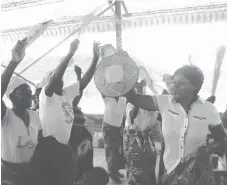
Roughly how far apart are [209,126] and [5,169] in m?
1.35

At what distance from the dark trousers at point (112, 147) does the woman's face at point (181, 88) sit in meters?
1.21

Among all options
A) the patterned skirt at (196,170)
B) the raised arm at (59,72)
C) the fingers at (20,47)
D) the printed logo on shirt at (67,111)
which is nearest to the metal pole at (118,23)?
the raised arm at (59,72)

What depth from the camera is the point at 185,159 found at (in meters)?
1.76

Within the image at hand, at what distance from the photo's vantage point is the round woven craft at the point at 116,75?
6.11 ft

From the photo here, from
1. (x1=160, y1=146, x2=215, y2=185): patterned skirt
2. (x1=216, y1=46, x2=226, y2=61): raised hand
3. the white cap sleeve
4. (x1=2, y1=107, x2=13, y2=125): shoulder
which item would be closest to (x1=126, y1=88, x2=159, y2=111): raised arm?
(x1=160, y1=146, x2=215, y2=185): patterned skirt

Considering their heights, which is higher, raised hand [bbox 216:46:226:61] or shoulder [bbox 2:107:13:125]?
raised hand [bbox 216:46:226:61]

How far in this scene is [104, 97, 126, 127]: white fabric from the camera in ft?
9.30

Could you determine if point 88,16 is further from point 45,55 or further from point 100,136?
point 100,136

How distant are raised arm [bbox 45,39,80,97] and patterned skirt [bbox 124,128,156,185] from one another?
82 cm

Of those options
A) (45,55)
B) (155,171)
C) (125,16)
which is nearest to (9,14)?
(45,55)

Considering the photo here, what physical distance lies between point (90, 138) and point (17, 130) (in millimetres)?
817

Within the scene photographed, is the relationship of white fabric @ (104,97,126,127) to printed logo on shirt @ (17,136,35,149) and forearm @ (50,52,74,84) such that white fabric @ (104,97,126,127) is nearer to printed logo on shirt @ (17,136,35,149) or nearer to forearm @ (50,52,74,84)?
forearm @ (50,52,74,84)

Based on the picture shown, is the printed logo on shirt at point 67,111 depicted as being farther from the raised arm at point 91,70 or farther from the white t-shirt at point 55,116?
the raised arm at point 91,70

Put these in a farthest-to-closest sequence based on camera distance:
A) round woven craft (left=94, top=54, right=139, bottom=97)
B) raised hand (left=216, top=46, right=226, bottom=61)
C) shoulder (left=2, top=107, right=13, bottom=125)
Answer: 1. raised hand (left=216, top=46, right=226, bottom=61)
2. shoulder (left=2, top=107, right=13, bottom=125)
3. round woven craft (left=94, top=54, right=139, bottom=97)
